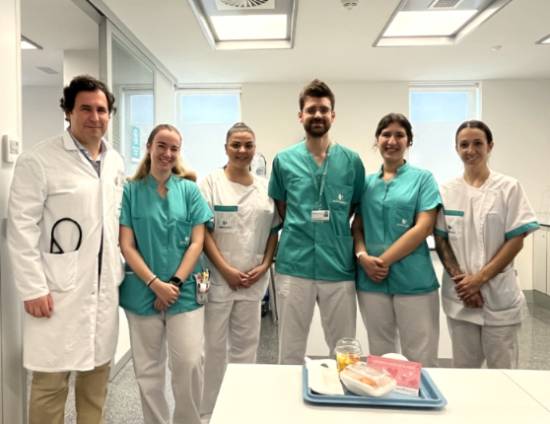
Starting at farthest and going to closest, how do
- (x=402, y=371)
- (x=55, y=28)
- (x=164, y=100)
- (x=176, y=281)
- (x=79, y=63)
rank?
(x=164, y=100)
(x=79, y=63)
(x=55, y=28)
(x=176, y=281)
(x=402, y=371)

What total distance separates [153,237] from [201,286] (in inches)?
12.7

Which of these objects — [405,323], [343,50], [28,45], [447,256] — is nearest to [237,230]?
[405,323]

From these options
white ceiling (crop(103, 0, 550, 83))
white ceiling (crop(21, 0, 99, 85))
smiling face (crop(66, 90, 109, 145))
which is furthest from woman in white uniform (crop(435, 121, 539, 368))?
white ceiling (crop(21, 0, 99, 85))

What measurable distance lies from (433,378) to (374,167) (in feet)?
13.8

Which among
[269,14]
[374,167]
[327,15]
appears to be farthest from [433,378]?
[374,167]

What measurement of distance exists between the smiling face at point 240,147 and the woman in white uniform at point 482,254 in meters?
1.01

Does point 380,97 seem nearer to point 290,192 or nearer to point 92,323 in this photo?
point 290,192

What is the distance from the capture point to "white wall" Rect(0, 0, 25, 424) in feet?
5.65

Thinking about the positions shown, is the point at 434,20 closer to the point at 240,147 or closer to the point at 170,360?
the point at 240,147

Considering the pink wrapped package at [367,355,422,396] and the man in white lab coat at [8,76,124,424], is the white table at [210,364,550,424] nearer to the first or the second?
the pink wrapped package at [367,355,422,396]

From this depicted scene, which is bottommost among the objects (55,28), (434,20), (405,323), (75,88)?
(405,323)

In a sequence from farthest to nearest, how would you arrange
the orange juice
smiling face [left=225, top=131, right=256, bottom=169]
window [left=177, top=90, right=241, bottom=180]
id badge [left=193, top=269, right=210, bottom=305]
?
window [left=177, top=90, right=241, bottom=180]
smiling face [left=225, top=131, right=256, bottom=169]
id badge [left=193, top=269, right=210, bottom=305]
the orange juice

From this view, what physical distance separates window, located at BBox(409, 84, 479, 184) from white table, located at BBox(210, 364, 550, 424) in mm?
4426

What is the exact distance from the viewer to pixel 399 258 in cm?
199
